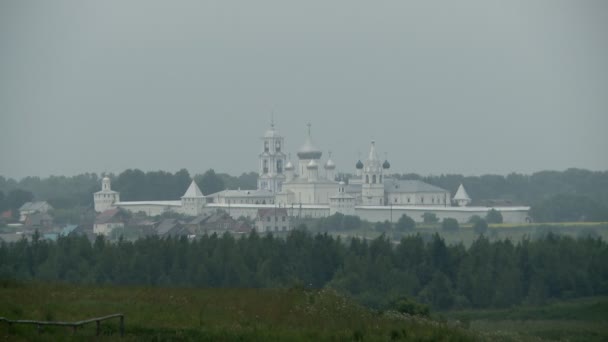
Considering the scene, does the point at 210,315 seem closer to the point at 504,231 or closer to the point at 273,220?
the point at 504,231

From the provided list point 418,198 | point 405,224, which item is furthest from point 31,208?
point 405,224

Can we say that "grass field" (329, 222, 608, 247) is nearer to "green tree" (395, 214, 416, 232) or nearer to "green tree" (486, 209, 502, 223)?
"green tree" (395, 214, 416, 232)

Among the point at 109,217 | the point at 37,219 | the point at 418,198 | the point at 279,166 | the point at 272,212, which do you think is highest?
the point at 279,166

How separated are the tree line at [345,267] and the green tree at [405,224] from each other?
39622mm

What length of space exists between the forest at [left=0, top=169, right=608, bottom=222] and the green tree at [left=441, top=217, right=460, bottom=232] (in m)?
12.1

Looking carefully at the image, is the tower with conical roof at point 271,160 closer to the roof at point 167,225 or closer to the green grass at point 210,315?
the roof at point 167,225

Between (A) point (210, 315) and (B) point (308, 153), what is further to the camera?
(B) point (308, 153)

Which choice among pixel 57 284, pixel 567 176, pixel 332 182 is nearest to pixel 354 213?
pixel 332 182

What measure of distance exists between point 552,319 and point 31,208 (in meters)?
69.6

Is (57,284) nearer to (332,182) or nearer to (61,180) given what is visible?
(332,182)

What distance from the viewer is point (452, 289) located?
37438 millimetres

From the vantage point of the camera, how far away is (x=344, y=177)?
119375 mm

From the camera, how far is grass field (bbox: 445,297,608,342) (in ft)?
89.7

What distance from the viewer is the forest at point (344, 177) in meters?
101
